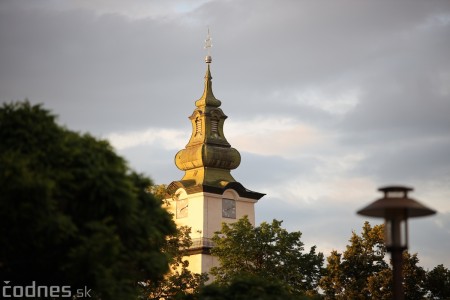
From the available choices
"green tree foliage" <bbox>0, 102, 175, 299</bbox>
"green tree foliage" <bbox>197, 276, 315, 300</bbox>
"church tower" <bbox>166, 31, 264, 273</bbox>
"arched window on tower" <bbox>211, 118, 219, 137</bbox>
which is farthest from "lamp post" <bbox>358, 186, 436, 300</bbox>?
"arched window on tower" <bbox>211, 118, 219, 137</bbox>

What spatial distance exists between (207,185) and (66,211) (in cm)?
6082

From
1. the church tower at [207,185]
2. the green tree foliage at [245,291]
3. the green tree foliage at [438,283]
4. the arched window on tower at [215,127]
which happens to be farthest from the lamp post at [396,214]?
the arched window on tower at [215,127]

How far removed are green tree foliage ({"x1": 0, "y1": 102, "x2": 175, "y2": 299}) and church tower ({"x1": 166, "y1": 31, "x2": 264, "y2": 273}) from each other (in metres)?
55.5

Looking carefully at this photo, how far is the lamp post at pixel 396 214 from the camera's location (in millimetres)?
25375

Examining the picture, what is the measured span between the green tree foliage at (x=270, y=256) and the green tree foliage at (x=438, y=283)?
6198 millimetres

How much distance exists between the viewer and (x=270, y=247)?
6962cm

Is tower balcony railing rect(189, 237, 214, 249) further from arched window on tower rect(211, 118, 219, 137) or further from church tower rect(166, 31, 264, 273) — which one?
arched window on tower rect(211, 118, 219, 137)

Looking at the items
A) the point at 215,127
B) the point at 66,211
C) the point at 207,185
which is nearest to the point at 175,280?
the point at 207,185

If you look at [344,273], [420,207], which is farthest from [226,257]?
[420,207]

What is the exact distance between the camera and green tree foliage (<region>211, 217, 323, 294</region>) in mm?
69188

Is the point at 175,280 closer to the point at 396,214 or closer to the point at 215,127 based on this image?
the point at 215,127

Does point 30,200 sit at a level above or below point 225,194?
below

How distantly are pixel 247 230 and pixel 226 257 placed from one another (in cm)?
194

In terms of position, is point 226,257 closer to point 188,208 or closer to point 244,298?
point 188,208
